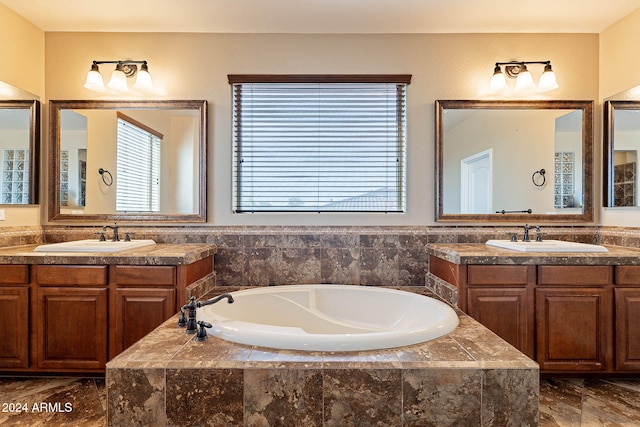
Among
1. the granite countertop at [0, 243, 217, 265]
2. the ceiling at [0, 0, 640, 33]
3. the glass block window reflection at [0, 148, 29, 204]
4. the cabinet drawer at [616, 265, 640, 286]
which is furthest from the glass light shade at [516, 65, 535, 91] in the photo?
the glass block window reflection at [0, 148, 29, 204]

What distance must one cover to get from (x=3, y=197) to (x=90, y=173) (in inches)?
23.7

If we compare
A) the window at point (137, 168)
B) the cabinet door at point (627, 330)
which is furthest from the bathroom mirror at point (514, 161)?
the window at point (137, 168)

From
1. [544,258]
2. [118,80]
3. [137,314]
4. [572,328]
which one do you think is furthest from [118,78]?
[572,328]

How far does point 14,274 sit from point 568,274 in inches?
137

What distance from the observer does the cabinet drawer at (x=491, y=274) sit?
6.48ft

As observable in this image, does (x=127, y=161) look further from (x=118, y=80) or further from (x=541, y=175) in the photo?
(x=541, y=175)

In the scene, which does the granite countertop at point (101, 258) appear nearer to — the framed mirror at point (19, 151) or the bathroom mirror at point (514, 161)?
the framed mirror at point (19, 151)

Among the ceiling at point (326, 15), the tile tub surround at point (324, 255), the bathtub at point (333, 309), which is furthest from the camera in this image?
the tile tub surround at point (324, 255)

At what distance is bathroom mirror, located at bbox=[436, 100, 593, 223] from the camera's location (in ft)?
8.32

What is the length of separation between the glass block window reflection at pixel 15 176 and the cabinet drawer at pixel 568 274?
12.3 feet

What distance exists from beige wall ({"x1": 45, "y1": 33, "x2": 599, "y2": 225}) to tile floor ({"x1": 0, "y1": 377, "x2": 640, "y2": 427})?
4.39ft

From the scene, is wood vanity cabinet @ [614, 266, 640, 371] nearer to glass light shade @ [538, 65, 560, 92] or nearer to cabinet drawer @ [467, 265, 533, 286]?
cabinet drawer @ [467, 265, 533, 286]

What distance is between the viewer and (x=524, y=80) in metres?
2.47

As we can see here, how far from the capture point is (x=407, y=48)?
101 inches
